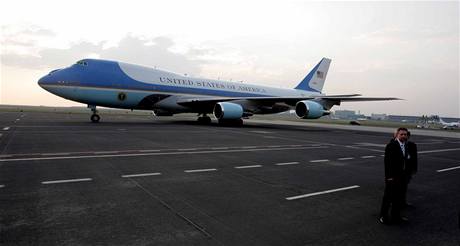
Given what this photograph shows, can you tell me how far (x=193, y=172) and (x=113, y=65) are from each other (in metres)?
19.6

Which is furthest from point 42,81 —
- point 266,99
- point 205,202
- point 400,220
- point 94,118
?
point 400,220

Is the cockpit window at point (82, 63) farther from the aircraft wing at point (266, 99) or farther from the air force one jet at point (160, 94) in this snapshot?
the aircraft wing at point (266, 99)

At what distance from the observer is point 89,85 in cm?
2323

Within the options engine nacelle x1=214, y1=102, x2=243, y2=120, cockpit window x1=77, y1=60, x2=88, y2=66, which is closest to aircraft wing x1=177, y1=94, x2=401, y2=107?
engine nacelle x1=214, y1=102, x2=243, y2=120

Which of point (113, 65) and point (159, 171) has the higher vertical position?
point (113, 65)

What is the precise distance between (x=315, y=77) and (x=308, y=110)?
56.5ft

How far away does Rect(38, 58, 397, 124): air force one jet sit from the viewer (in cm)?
2303

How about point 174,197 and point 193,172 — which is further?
point 193,172

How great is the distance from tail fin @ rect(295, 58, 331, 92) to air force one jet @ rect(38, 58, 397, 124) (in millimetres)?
10982

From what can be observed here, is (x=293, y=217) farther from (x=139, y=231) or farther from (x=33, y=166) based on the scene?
(x=33, y=166)

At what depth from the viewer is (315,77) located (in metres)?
42.1

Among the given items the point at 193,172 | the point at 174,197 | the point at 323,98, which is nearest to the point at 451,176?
the point at 193,172

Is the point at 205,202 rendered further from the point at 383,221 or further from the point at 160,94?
the point at 160,94

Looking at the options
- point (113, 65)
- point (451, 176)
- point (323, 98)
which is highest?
point (113, 65)
